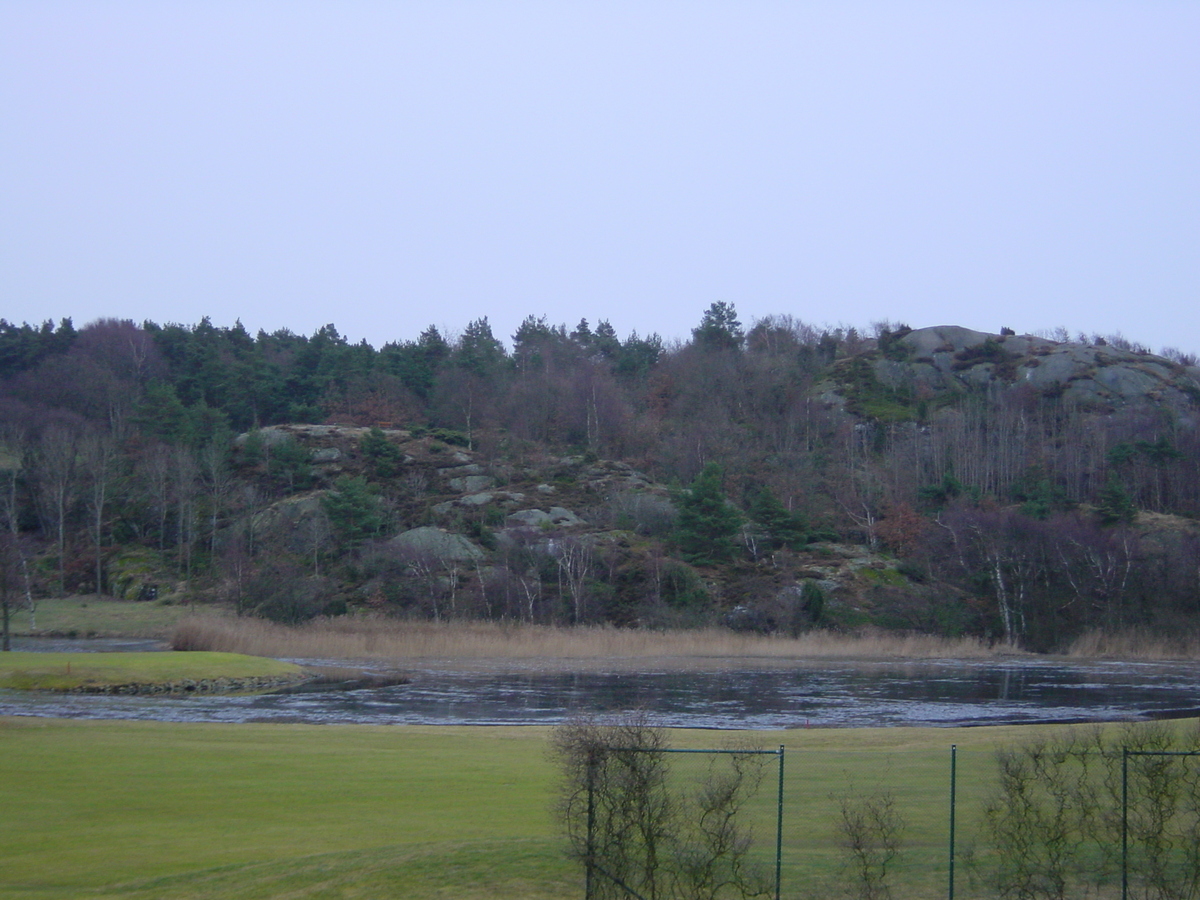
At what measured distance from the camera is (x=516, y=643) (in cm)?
5784

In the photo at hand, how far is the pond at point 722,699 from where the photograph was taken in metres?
34.0

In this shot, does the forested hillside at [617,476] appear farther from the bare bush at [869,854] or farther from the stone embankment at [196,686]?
the bare bush at [869,854]

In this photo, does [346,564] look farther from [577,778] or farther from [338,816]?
[577,778]

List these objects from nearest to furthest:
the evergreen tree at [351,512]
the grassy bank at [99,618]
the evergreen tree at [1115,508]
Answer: the grassy bank at [99,618]
the evergreen tree at [1115,508]
the evergreen tree at [351,512]

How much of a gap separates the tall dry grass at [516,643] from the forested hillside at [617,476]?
215 inches

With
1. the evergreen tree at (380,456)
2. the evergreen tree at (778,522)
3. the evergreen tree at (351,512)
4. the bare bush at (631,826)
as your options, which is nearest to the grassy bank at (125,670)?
the evergreen tree at (351,512)

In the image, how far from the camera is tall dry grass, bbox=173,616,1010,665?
181ft

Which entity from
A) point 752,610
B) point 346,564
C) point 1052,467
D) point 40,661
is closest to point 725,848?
point 40,661

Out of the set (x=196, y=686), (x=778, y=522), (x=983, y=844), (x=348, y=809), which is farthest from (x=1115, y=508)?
(x=348, y=809)

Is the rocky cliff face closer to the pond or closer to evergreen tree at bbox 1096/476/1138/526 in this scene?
evergreen tree at bbox 1096/476/1138/526

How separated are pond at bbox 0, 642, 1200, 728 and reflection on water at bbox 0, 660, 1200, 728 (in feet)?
0.16

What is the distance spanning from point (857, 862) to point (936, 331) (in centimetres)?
12669

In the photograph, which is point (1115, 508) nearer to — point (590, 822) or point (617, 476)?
point (617, 476)

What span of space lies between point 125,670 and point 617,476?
60151mm
